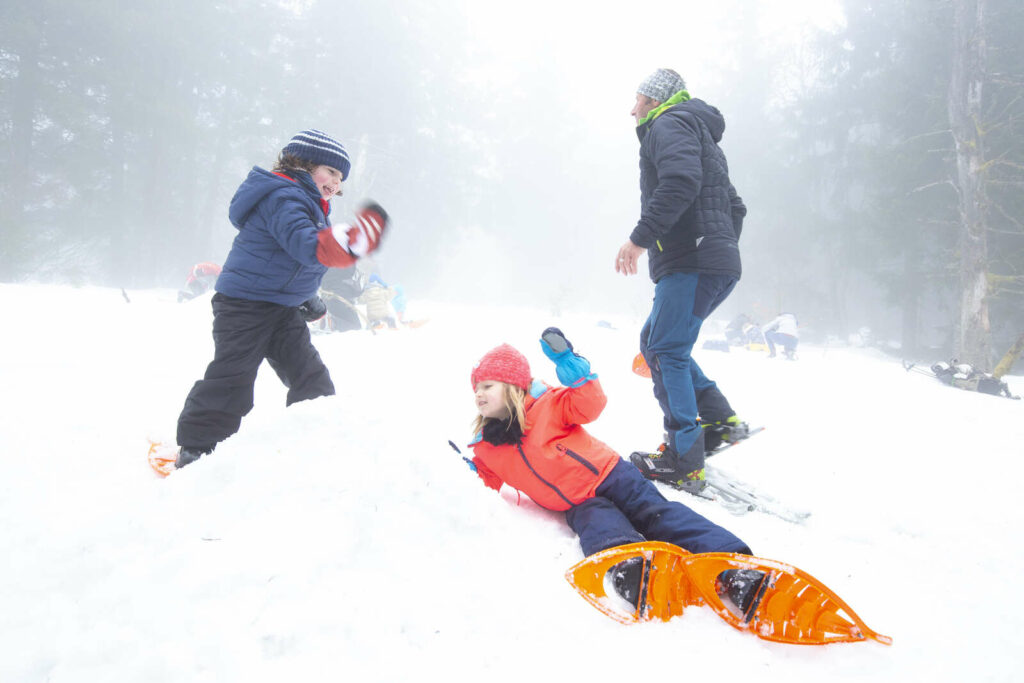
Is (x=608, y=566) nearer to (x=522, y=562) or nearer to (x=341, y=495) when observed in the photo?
(x=522, y=562)

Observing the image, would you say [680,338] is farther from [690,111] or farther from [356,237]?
[356,237]

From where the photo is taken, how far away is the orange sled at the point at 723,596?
1.04 meters

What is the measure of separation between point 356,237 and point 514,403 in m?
0.86

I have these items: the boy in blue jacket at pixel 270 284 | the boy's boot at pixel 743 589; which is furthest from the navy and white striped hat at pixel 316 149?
the boy's boot at pixel 743 589

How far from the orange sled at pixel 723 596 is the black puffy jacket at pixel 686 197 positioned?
1392 millimetres

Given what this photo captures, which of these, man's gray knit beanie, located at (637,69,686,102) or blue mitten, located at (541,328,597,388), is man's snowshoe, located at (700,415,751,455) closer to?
blue mitten, located at (541,328,597,388)

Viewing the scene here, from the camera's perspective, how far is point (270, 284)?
196 centimetres

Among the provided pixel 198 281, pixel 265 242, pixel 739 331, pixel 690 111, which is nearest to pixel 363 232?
pixel 265 242

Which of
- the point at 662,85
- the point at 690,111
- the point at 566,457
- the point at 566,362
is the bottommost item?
the point at 566,457

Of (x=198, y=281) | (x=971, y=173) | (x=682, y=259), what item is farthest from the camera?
(x=198, y=281)

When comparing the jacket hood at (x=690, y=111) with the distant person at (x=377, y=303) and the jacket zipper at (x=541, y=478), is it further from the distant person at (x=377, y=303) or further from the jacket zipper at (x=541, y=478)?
the distant person at (x=377, y=303)

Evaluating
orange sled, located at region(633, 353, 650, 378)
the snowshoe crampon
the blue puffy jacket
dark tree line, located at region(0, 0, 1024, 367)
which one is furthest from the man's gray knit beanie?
dark tree line, located at region(0, 0, 1024, 367)

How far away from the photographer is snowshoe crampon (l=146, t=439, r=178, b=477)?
1.92m

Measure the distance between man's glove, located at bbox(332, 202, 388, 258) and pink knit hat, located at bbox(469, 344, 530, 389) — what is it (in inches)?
24.3
